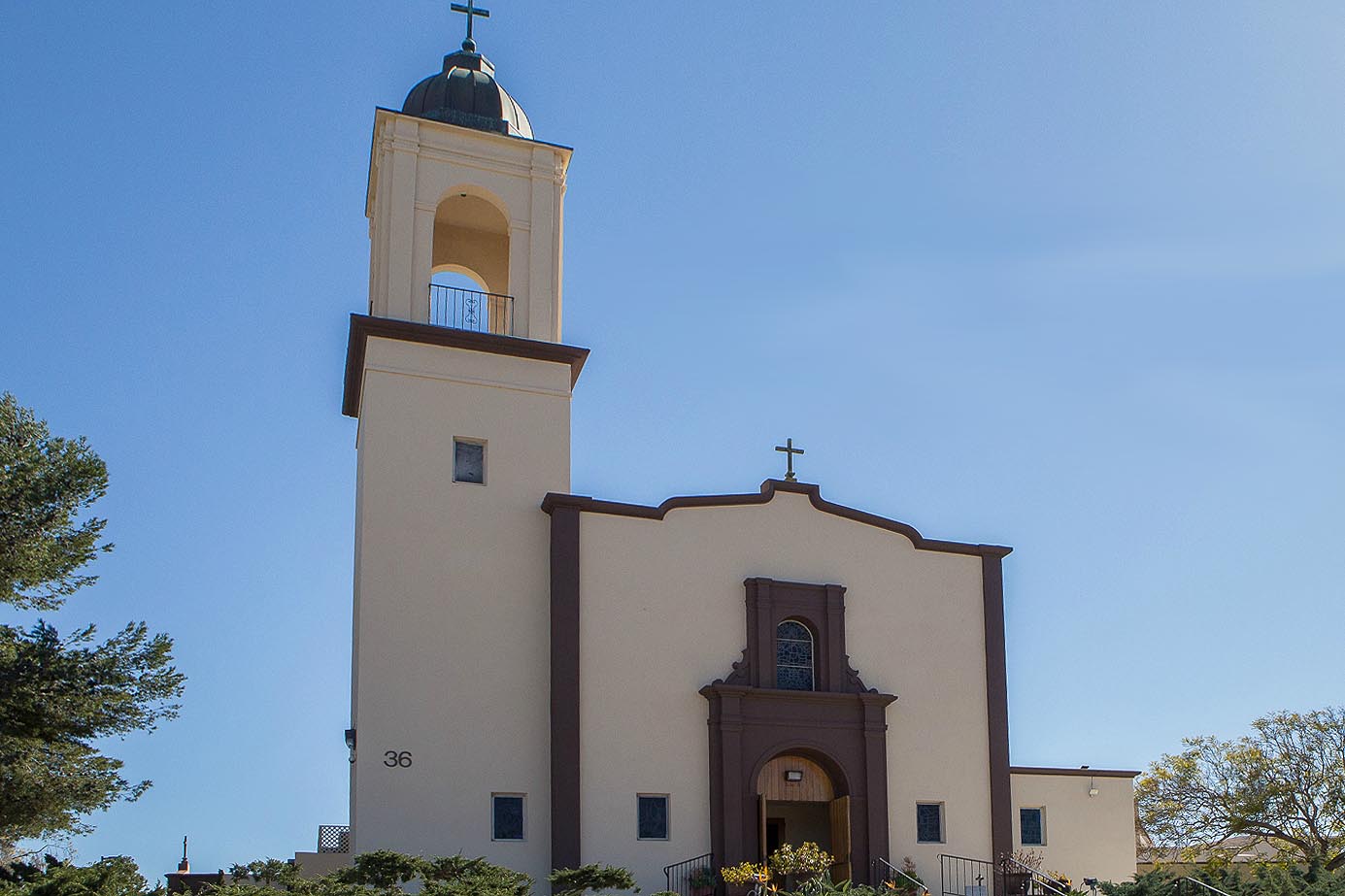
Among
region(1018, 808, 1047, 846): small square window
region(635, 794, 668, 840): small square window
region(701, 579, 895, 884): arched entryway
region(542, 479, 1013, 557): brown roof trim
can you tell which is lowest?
region(1018, 808, 1047, 846): small square window

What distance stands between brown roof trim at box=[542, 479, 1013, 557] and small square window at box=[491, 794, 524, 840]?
4586 mm

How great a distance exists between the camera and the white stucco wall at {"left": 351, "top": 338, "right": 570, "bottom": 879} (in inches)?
872

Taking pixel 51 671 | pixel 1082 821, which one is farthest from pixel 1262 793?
pixel 51 671

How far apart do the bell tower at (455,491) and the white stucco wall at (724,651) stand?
998mm

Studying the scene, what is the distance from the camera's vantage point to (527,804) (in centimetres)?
2255

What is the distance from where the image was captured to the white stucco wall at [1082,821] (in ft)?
84.5

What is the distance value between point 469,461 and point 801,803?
818 centimetres

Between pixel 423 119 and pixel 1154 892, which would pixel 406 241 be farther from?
pixel 1154 892

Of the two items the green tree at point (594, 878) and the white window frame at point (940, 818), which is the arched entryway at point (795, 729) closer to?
the white window frame at point (940, 818)

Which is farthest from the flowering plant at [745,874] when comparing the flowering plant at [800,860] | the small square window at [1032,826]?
the small square window at [1032,826]

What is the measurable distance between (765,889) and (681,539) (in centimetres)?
590

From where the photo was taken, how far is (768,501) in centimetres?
2527

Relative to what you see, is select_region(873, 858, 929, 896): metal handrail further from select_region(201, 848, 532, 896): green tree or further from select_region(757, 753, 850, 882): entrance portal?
select_region(201, 848, 532, 896): green tree

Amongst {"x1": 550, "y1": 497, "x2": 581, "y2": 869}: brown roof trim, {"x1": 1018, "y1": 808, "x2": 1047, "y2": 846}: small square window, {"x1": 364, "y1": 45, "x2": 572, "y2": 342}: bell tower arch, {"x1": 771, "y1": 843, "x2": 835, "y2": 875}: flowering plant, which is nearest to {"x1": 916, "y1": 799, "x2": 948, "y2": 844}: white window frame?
{"x1": 1018, "y1": 808, "x2": 1047, "y2": 846}: small square window
